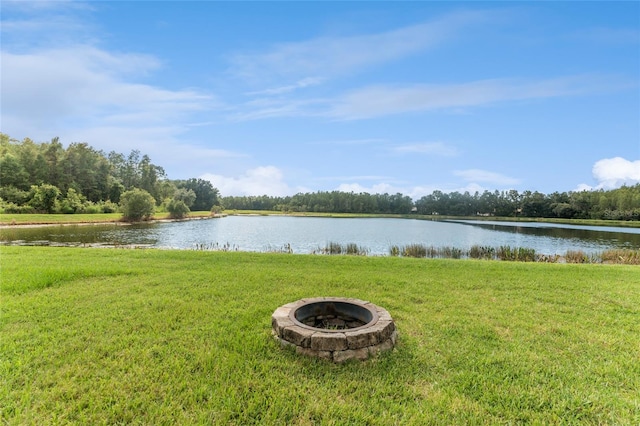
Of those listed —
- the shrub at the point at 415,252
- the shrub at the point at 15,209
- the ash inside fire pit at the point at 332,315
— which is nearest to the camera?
the ash inside fire pit at the point at 332,315

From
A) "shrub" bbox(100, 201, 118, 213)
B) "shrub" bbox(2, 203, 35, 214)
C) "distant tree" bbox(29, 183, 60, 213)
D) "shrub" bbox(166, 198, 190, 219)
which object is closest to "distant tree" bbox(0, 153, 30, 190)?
"distant tree" bbox(29, 183, 60, 213)

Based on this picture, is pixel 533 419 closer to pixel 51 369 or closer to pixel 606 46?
pixel 51 369

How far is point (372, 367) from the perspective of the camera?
300 centimetres

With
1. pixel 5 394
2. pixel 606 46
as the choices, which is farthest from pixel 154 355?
pixel 606 46

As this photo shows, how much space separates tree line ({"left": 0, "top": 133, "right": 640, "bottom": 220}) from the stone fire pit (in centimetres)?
3703

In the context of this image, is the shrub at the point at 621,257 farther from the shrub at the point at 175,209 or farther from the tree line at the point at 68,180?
the shrub at the point at 175,209

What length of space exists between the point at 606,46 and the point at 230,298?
11.9m

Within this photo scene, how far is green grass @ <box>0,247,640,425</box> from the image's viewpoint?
2402 millimetres

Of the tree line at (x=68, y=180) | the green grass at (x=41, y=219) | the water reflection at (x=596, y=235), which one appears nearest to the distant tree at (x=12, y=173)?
the tree line at (x=68, y=180)

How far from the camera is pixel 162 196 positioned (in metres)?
59.4

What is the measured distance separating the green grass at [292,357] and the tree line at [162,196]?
35163mm

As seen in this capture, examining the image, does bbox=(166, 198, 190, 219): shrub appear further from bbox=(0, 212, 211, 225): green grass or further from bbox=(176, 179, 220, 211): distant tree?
bbox=(176, 179, 220, 211): distant tree

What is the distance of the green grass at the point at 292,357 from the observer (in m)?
2.40

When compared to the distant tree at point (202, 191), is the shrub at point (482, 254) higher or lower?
lower
